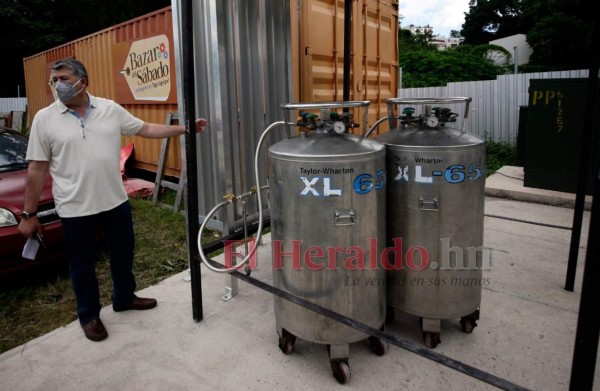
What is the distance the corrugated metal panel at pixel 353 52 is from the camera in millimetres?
4492

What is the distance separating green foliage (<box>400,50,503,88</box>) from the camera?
61.1ft

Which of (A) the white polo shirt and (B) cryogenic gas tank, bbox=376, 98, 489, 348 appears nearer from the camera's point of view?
(B) cryogenic gas tank, bbox=376, 98, 489, 348

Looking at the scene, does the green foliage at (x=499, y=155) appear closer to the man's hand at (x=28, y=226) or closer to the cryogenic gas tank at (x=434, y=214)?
the cryogenic gas tank at (x=434, y=214)

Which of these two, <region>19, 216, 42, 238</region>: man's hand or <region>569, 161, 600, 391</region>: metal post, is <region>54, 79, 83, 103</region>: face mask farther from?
<region>569, 161, 600, 391</region>: metal post

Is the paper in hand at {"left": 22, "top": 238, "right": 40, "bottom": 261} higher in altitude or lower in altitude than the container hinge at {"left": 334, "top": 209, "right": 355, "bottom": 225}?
lower

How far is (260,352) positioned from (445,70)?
18.6 meters

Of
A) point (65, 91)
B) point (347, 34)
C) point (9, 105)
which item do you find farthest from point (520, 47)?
point (65, 91)

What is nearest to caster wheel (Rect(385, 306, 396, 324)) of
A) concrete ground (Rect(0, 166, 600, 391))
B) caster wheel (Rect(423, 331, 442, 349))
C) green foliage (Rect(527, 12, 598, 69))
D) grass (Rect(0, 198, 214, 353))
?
concrete ground (Rect(0, 166, 600, 391))

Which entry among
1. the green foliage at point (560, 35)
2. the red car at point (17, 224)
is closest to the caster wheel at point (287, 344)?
the red car at point (17, 224)

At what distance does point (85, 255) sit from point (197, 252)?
691 millimetres

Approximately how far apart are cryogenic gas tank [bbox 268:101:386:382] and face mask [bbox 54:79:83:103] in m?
1.27

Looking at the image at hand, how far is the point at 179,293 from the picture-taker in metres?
3.44

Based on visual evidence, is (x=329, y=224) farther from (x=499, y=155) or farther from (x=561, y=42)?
(x=561, y=42)

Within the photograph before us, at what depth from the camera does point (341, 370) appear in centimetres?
235
